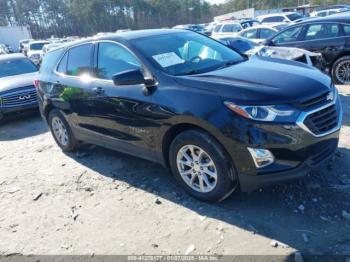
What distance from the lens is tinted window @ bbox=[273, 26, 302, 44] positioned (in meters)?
9.04

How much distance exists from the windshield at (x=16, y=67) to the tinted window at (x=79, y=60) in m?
5.10

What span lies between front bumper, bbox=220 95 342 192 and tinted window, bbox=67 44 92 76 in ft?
8.13

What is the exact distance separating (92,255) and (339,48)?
23.5ft

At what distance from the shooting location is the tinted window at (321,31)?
8.24 meters

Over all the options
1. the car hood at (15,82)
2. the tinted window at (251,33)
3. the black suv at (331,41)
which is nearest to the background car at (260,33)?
the tinted window at (251,33)

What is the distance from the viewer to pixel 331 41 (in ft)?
26.9

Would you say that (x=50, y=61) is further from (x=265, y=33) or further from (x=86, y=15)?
(x=86, y=15)

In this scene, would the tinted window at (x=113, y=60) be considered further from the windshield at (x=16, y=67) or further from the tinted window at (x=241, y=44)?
the tinted window at (x=241, y=44)

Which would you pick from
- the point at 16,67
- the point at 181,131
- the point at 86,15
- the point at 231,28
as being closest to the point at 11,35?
the point at 86,15

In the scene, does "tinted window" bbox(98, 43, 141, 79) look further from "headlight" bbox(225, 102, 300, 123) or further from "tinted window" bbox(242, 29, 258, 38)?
"tinted window" bbox(242, 29, 258, 38)

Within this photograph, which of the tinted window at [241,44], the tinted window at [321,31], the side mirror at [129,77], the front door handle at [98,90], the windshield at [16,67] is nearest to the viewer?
Answer: the side mirror at [129,77]

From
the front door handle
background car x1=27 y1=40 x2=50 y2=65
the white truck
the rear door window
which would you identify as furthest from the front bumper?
the white truck

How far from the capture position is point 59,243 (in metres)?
3.54

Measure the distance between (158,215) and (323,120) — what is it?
1.89 meters
